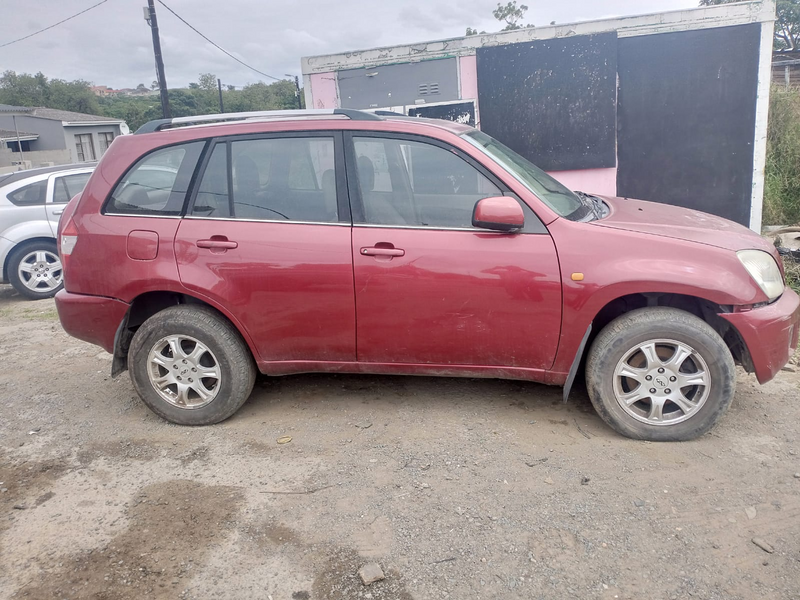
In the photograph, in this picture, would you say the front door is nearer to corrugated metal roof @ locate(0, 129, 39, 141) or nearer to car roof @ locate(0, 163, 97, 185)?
car roof @ locate(0, 163, 97, 185)

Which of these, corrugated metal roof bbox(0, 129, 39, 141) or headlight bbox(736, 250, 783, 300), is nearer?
headlight bbox(736, 250, 783, 300)

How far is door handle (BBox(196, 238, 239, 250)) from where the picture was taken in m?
3.90

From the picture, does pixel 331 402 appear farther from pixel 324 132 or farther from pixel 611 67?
pixel 611 67

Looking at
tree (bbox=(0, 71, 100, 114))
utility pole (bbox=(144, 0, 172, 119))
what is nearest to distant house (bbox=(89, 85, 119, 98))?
tree (bbox=(0, 71, 100, 114))

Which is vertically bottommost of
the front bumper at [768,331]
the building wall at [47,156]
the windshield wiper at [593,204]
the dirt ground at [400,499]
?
the dirt ground at [400,499]

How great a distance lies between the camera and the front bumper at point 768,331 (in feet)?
11.6

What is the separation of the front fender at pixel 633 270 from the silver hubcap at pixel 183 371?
220 cm

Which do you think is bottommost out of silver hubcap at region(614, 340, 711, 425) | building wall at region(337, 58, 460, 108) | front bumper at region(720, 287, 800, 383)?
silver hubcap at region(614, 340, 711, 425)

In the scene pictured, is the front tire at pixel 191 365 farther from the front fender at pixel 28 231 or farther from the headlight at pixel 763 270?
the front fender at pixel 28 231

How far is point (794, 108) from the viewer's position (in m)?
10.6

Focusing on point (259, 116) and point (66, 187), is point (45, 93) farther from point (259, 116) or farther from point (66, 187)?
point (259, 116)

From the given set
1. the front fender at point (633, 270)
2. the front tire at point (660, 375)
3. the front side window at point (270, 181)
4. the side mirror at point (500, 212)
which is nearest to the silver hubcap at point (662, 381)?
the front tire at point (660, 375)

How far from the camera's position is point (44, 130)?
43.1m

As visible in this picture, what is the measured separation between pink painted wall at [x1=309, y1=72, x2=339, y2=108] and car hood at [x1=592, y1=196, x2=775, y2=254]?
5.56 metres
